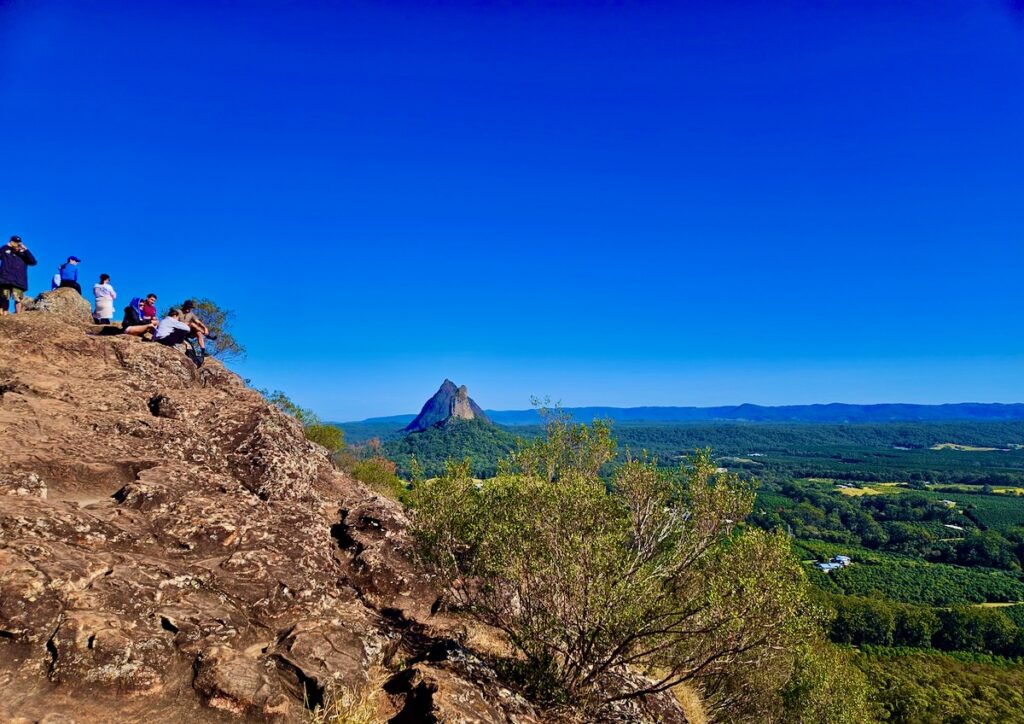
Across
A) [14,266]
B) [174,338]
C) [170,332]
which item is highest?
[14,266]

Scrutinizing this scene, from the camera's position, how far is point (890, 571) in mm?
138000

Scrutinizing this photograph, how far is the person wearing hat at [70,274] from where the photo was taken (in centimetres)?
2924

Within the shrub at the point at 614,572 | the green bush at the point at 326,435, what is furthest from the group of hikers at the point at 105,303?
the green bush at the point at 326,435

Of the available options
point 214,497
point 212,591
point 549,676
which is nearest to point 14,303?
point 214,497

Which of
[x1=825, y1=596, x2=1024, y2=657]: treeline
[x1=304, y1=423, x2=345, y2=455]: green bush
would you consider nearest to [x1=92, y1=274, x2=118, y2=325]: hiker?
[x1=304, y1=423, x2=345, y2=455]: green bush

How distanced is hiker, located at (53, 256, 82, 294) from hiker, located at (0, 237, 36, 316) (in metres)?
5.96

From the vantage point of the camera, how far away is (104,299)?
27.4 metres

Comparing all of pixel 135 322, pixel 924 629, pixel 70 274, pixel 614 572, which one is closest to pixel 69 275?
pixel 70 274

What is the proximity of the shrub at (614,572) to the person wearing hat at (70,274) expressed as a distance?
91.8ft

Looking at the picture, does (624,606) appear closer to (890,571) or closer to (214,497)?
(214,497)

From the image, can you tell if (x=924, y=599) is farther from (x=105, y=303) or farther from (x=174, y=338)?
(x=105, y=303)

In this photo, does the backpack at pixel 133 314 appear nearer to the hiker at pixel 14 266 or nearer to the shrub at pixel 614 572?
the hiker at pixel 14 266

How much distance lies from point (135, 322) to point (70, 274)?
7740 mm

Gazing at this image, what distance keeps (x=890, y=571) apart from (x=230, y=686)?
591ft
